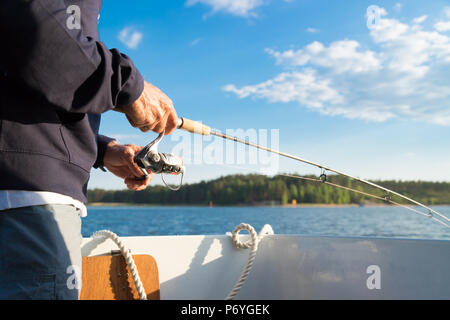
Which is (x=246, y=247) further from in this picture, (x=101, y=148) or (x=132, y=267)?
(x=101, y=148)

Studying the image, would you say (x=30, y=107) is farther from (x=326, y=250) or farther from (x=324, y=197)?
(x=324, y=197)

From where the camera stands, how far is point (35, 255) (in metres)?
0.85

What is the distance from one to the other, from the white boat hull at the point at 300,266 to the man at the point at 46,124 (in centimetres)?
109

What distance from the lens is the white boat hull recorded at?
5.71 ft

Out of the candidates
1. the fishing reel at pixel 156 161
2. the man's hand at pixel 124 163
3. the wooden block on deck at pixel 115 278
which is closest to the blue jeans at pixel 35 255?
the fishing reel at pixel 156 161

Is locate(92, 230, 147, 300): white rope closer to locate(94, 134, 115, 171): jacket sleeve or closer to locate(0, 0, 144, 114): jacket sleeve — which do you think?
locate(94, 134, 115, 171): jacket sleeve

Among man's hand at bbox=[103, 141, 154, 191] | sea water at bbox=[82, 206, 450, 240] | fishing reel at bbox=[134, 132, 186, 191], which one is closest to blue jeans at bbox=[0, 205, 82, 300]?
fishing reel at bbox=[134, 132, 186, 191]

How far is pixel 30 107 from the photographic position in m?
0.89

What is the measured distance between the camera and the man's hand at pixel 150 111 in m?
1.04

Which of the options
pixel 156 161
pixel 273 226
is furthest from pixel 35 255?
pixel 273 226

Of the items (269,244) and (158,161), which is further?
(269,244)

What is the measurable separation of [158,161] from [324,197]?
145ft

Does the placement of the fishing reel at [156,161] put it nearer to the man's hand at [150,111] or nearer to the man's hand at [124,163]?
the man's hand at [124,163]

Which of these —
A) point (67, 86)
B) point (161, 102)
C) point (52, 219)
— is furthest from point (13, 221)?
point (161, 102)
